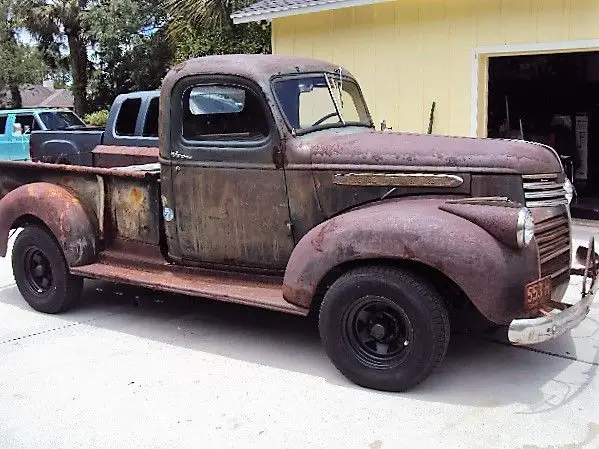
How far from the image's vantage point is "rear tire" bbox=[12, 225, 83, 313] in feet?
19.5

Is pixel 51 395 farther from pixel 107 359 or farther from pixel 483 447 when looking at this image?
pixel 483 447

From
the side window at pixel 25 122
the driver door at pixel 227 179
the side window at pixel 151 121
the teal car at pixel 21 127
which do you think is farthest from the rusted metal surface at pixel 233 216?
the side window at pixel 25 122

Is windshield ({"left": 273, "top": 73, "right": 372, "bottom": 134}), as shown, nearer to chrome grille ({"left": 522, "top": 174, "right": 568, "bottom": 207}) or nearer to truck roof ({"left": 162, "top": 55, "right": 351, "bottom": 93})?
truck roof ({"left": 162, "top": 55, "right": 351, "bottom": 93})

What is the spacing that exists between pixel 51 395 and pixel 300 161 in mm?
2182

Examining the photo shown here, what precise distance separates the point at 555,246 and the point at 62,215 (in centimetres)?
372

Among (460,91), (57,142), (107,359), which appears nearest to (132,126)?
(57,142)

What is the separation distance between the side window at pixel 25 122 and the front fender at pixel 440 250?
47.2ft

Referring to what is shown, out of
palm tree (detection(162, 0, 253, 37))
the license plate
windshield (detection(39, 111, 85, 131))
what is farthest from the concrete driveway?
windshield (detection(39, 111, 85, 131))


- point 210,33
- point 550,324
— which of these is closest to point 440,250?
point 550,324

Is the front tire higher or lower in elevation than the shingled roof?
lower

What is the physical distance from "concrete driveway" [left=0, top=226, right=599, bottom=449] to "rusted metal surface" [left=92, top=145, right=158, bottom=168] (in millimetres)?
2446

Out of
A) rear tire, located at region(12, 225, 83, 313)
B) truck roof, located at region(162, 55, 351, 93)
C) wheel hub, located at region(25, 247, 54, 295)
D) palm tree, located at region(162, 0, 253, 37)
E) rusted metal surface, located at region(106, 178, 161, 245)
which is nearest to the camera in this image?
truck roof, located at region(162, 55, 351, 93)

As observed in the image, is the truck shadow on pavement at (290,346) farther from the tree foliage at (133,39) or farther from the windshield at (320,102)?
the tree foliage at (133,39)

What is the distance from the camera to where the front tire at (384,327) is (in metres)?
4.18
